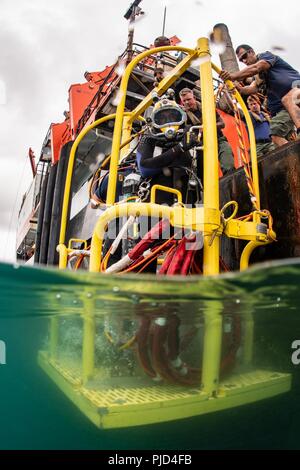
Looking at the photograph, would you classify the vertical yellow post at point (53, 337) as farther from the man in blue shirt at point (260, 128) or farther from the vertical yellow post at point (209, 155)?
the man in blue shirt at point (260, 128)

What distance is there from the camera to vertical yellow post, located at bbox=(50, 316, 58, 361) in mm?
3517

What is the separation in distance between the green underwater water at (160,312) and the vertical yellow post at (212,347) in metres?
0.06

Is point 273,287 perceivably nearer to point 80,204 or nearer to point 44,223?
point 44,223

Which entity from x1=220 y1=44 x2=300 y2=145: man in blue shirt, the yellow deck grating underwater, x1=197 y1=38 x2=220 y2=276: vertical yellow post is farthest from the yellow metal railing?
x1=220 y1=44 x2=300 y2=145: man in blue shirt

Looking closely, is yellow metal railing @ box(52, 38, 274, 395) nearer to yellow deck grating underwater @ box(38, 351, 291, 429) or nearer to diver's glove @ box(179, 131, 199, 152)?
yellow deck grating underwater @ box(38, 351, 291, 429)

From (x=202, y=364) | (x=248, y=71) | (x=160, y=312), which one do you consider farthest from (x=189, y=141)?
(x=202, y=364)

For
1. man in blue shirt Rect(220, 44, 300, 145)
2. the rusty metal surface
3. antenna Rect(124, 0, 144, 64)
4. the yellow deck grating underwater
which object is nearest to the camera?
the yellow deck grating underwater

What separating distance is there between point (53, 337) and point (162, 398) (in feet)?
5.01

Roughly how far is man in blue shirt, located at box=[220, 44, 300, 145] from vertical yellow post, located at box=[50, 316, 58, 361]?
9.51 ft

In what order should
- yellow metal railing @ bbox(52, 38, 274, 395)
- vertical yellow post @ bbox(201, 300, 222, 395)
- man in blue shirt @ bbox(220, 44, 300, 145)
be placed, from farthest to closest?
man in blue shirt @ bbox(220, 44, 300, 145) → yellow metal railing @ bbox(52, 38, 274, 395) → vertical yellow post @ bbox(201, 300, 222, 395)

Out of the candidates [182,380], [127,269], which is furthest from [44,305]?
[182,380]

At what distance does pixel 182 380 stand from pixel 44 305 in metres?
1.39

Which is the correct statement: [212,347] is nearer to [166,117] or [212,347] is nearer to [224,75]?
[166,117]

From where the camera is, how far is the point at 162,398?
250 centimetres
